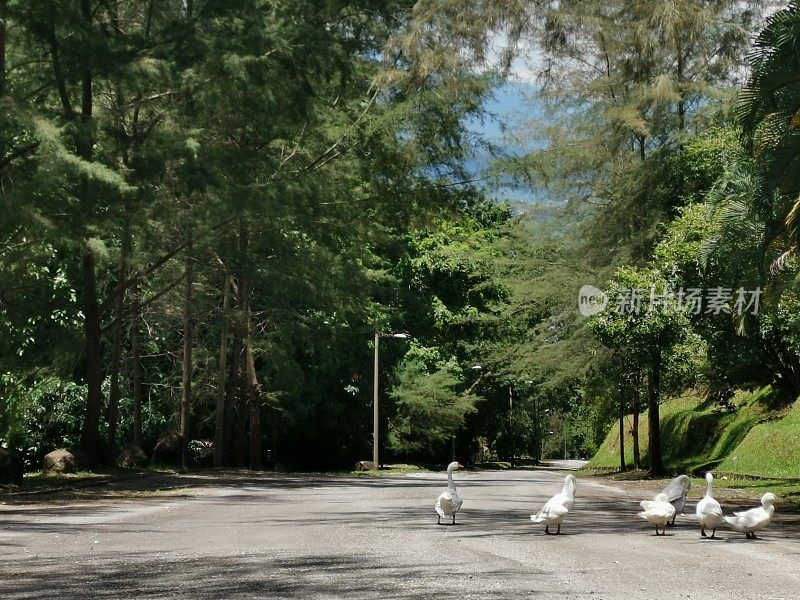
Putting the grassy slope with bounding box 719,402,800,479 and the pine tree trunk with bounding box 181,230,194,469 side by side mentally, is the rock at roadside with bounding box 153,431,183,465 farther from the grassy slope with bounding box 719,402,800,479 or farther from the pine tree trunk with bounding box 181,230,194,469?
the grassy slope with bounding box 719,402,800,479

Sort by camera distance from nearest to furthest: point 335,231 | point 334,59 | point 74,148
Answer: point 74,148
point 334,59
point 335,231

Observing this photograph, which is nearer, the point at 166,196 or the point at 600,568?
the point at 600,568

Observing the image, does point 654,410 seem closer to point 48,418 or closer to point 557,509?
point 48,418

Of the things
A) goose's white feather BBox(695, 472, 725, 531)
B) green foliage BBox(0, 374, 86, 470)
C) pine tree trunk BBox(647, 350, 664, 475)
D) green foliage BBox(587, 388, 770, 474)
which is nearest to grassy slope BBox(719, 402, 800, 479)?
green foliage BBox(587, 388, 770, 474)

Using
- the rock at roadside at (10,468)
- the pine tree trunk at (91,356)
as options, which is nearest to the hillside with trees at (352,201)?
the pine tree trunk at (91,356)

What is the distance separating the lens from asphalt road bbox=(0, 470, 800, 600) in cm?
1028

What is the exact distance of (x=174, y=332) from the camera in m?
48.4

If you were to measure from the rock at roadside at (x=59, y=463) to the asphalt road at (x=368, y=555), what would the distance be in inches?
322

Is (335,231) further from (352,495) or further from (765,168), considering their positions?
(765,168)

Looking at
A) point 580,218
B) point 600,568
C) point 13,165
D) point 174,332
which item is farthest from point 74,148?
point 174,332

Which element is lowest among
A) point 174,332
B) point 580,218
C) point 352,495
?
point 352,495

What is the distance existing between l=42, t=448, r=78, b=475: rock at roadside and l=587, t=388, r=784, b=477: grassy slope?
18.4m

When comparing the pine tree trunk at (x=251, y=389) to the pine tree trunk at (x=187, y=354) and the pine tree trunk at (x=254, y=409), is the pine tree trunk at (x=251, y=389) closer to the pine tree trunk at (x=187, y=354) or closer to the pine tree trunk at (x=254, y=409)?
the pine tree trunk at (x=254, y=409)

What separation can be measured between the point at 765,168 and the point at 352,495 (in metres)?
11.7
